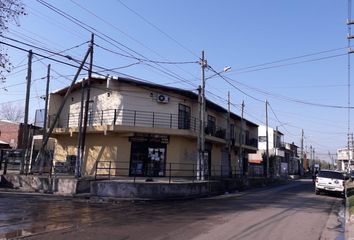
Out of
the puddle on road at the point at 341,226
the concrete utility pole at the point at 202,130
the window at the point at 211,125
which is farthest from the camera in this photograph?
the window at the point at 211,125

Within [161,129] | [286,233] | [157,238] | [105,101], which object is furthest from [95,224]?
[105,101]

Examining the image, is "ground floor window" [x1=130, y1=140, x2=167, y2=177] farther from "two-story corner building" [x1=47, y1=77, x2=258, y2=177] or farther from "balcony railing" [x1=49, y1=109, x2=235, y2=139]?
"balcony railing" [x1=49, y1=109, x2=235, y2=139]

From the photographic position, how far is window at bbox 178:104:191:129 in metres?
33.2

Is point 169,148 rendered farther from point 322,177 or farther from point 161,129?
point 322,177

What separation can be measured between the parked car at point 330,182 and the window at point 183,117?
1072 centimetres

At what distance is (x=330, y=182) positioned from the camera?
29188mm

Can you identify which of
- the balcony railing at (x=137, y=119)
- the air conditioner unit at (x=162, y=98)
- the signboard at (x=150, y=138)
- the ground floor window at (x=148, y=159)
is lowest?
the ground floor window at (x=148, y=159)

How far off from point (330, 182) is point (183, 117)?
39.2 ft

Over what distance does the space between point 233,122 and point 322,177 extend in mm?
20016

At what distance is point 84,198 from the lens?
23.0m

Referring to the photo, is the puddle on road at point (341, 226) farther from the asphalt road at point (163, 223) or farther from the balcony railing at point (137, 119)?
the balcony railing at point (137, 119)

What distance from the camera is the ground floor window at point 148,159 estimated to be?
31234mm

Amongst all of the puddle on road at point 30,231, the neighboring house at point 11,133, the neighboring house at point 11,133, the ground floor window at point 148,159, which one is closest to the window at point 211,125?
→ the ground floor window at point 148,159

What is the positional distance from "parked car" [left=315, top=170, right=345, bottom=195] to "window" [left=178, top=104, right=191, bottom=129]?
35.2 ft
